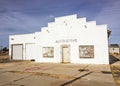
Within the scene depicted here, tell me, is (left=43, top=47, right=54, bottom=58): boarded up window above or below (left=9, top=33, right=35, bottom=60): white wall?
below

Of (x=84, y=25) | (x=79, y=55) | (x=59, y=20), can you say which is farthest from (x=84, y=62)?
(x=59, y=20)

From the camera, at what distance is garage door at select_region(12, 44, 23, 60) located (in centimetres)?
3051

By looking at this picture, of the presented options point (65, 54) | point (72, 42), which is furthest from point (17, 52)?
point (72, 42)

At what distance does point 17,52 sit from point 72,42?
1398 cm

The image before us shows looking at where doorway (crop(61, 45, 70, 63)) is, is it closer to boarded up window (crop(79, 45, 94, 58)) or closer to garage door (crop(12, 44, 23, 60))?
boarded up window (crop(79, 45, 94, 58))

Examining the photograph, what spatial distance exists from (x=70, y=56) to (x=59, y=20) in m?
6.06

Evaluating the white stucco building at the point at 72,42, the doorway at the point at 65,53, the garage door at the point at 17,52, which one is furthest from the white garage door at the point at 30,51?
the doorway at the point at 65,53

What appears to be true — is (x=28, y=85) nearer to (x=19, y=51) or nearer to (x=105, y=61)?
(x=105, y=61)

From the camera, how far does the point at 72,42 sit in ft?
72.4

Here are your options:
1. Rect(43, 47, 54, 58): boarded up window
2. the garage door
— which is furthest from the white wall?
Rect(43, 47, 54, 58): boarded up window

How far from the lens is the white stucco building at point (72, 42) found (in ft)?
66.3

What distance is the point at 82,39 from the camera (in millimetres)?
21312

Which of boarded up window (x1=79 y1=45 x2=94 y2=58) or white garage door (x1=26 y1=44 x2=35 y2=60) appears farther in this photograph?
white garage door (x1=26 y1=44 x2=35 y2=60)

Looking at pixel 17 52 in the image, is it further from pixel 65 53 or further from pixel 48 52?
pixel 65 53
